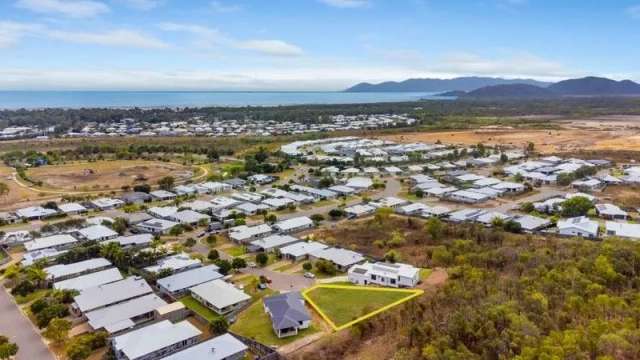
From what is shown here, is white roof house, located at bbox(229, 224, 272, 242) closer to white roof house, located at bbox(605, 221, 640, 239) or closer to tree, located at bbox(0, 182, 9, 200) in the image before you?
white roof house, located at bbox(605, 221, 640, 239)

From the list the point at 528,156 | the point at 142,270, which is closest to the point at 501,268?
the point at 142,270

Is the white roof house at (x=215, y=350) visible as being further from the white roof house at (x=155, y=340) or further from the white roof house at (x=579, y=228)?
the white roof house at (x=579, y=228)

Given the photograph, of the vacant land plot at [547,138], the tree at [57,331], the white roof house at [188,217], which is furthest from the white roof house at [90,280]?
the vacant land plot at [547,138]

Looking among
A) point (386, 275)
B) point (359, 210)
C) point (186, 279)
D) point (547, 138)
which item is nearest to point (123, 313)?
point (186, 279)

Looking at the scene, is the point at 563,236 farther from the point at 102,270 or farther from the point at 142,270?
the point at 102,270

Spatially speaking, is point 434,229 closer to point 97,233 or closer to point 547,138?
point 97,233

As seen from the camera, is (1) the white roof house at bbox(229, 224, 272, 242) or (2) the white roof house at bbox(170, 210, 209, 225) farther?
(2) the white roof house at bbox(170, 210, 209, 225)

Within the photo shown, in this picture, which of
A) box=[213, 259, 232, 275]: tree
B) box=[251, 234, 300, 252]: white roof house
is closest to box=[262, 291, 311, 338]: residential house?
box=[213, 259, 232, 275]: tree
